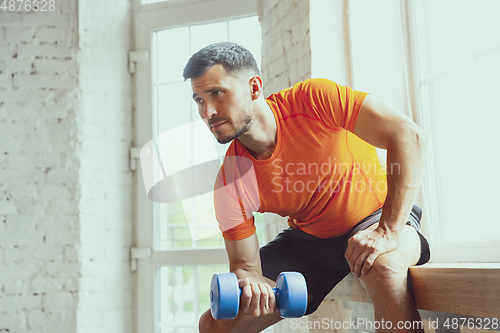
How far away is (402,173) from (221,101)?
55cm

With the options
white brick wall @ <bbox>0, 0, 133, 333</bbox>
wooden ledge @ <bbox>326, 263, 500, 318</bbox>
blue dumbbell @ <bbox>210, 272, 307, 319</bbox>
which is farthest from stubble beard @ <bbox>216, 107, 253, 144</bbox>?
white brick wall @ <bbox>0, 0, 133, 333</bbox>

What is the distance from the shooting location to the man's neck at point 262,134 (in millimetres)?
1384

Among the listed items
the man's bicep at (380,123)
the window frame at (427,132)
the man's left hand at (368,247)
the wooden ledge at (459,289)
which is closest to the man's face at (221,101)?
the man's bicep at (380,123)

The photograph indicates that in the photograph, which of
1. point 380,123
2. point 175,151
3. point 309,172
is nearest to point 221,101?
point 309,172

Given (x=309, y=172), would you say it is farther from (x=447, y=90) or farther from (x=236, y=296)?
(x=447, y=90)

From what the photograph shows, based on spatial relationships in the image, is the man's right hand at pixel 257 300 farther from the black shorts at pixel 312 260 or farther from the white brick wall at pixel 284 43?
the white brick wall at pixel 284 43

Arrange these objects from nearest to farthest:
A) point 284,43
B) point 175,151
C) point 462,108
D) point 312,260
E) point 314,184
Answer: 1. point 314,184
2. point 312,260
3. point 462,108
4. point 284,43
5. point 175,151

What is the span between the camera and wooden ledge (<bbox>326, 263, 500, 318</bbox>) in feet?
3.34

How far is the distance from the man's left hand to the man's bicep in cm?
25

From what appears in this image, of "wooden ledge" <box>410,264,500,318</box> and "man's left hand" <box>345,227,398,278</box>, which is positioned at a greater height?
"man's left hand" <box>345,227,398,278</box>

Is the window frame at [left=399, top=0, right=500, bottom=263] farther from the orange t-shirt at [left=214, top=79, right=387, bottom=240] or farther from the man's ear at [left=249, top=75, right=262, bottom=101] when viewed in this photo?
the man's ear at [left=249, top=75, right=262, bottom=101]

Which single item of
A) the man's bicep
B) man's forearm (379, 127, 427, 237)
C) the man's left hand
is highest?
the man's bicep

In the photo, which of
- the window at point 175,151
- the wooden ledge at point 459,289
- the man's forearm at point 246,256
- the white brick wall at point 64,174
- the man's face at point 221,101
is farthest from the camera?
the window at point 175,151

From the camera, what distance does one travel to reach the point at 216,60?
4.28ft
